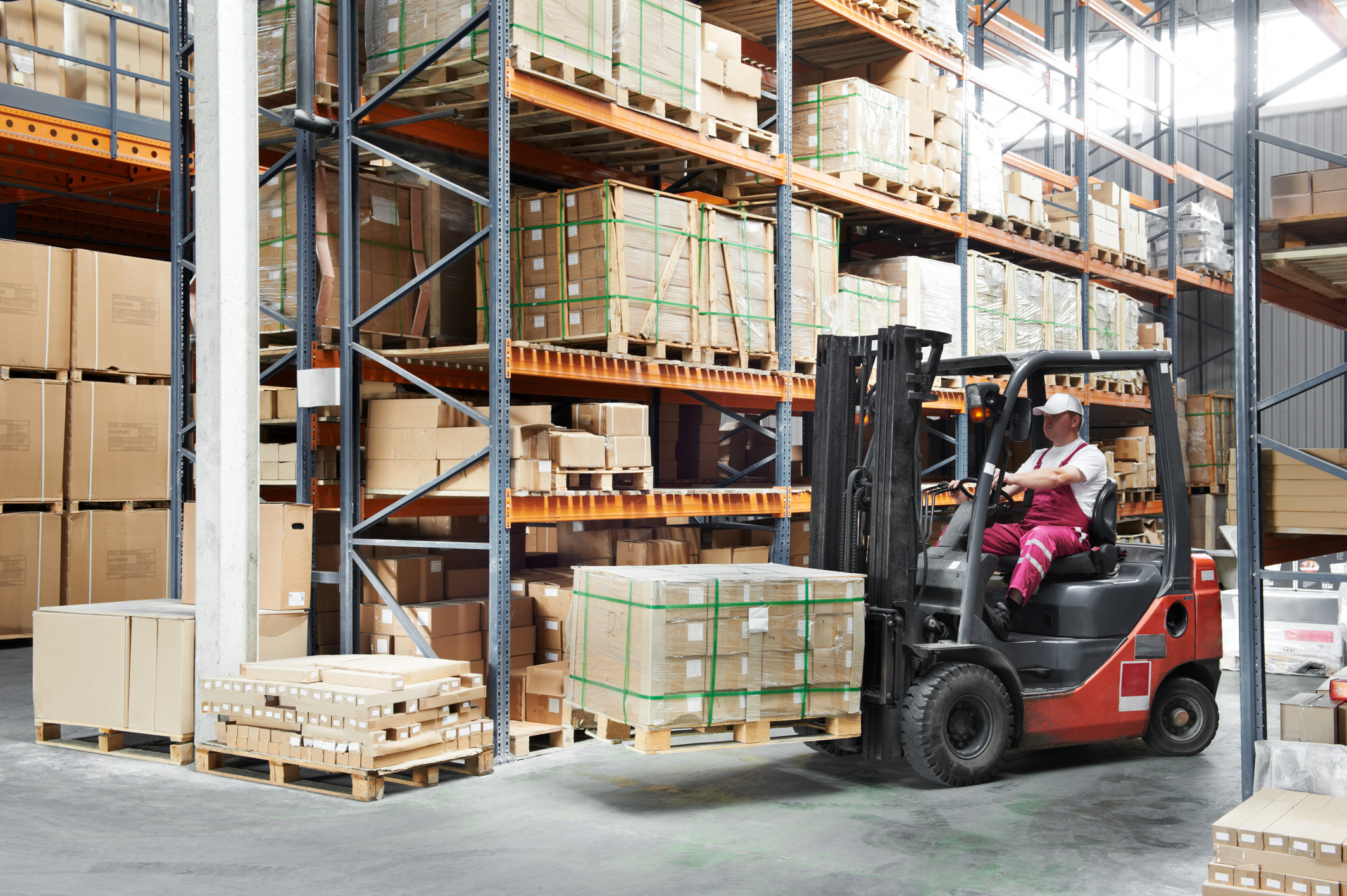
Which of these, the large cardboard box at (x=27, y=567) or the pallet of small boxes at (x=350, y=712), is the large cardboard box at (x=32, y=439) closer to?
the large cardboard box at (x=27, y=567)

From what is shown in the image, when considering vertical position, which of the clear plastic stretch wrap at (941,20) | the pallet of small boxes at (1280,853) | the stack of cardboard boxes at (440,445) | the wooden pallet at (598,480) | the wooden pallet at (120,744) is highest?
the clear plastic stretch wrap at (941,20)

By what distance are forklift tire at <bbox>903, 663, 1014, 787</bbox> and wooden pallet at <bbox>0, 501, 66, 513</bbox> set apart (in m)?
8.08

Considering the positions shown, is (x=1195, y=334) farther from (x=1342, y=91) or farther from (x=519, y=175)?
(x=519, y=175)

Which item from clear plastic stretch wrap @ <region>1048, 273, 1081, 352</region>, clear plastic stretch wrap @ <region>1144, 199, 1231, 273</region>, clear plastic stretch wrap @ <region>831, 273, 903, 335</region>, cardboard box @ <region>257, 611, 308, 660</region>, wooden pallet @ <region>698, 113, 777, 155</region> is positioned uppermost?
clear plastic stretch wrap @ <region>1144, 199, 1231, 273</region>

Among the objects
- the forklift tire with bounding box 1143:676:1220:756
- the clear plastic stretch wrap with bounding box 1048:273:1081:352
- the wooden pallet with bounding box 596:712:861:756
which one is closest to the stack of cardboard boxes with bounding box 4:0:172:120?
the wooden pallet with bounding box 596:712:861:756

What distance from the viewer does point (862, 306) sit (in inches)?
385

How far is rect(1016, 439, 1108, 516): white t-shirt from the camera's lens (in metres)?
6.62

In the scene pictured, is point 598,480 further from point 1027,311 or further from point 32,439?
point 1027,311

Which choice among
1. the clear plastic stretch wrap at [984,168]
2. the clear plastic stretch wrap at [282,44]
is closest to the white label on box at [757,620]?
the clear plastic stretch wrap at [282,44]

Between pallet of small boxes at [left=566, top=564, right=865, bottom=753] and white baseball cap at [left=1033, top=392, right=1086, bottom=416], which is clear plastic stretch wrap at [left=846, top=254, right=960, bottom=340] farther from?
pallet of small boxes at [left=566, top=564, right=865, bottom=753]

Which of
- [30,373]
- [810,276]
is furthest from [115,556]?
[810,276]

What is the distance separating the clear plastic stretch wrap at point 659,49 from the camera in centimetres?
759

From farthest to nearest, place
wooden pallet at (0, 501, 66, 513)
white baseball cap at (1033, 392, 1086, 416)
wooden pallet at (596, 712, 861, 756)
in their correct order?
wooden pallet at (0, 501, 66, 513), white baseball cap at (1033, 392, 1086, 416), wooden pallet at (596, 712, 861, 756)

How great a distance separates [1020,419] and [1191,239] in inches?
476
